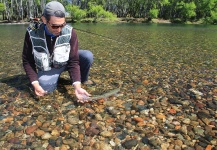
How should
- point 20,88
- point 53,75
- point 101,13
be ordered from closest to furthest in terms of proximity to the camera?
point 53,75 < point 20,88 < point 101,13

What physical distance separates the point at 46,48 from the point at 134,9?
123713 millimetres

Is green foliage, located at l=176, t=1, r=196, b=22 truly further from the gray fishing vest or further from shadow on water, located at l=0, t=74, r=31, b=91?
the gray fishing vest

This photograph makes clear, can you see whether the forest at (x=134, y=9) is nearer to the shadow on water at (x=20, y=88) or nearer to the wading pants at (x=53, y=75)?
the shadow on water at (x=20, y=88)

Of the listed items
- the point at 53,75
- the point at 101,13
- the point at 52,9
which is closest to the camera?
the point at 52,9

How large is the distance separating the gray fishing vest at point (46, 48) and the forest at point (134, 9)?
284ft

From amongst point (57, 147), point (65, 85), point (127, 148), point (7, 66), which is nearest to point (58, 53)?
point (65, 85)

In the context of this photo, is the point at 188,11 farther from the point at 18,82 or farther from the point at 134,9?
the point at 18,82

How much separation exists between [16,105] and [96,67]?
4.21 metres

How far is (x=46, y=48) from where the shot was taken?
16.0 feet

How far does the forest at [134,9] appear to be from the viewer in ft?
308

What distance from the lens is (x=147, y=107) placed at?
5.02m

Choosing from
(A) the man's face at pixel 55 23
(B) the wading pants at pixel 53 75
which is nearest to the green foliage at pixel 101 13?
(B) the wading pants at pixel 53 75

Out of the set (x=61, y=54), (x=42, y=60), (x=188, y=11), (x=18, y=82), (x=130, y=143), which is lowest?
(x=130, y=143)

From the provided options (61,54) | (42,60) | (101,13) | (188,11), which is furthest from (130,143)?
(188,11)
